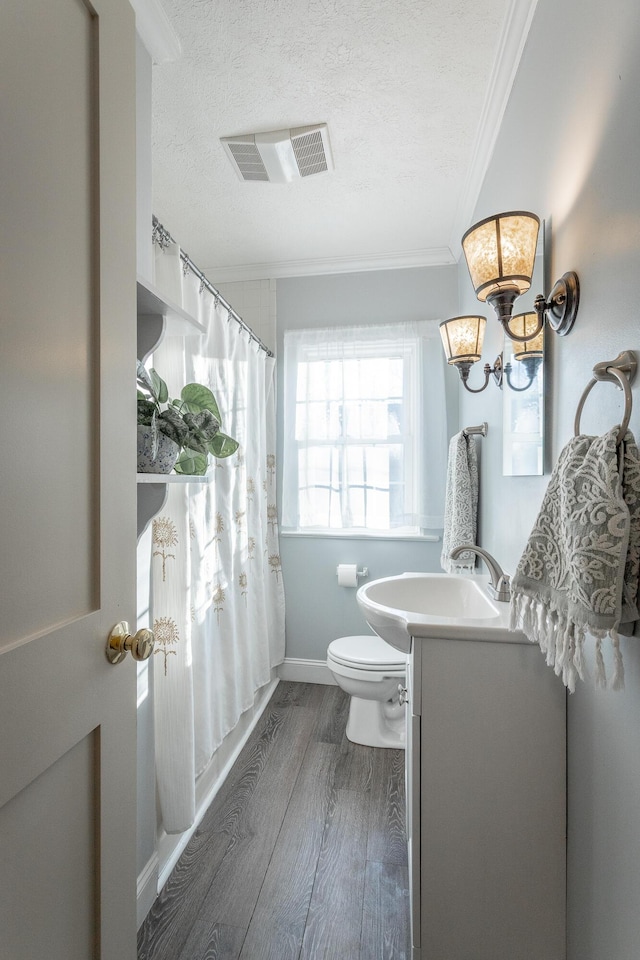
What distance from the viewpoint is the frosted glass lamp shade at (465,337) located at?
1.69 metres

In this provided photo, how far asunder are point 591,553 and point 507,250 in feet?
2.46

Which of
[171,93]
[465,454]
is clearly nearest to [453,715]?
[465,454]

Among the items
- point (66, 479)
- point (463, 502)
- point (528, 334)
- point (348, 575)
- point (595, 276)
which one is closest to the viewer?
point (66, 479)

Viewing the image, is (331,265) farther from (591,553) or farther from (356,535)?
(591,553)

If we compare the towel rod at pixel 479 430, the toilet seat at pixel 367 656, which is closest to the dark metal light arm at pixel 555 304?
the towel rod at pixel 479 430

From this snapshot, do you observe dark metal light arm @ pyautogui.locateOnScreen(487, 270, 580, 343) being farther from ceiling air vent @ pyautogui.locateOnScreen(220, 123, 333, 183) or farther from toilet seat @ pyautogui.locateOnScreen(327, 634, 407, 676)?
toilet seat @ pyautogui.locateOnScreen(327, 634, 407, 676)

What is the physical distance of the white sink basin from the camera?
114cm

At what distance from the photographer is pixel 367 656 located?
2254mm

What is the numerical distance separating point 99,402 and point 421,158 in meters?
1.84

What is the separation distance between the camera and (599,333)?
889 mm

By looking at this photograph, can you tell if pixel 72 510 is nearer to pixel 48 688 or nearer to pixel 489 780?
pixel 48 688

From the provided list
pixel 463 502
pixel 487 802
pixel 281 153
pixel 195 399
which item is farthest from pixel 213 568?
pixel 281 153

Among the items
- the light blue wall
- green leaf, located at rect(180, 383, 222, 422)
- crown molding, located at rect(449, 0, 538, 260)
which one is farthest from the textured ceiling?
green leaf, located at rect(180, 383, 222, 422)

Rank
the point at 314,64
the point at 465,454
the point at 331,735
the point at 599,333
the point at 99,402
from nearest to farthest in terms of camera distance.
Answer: the point at 99,402, the point at 599,333, the point at 314,64, the point at 465,454, the point at 331,735
